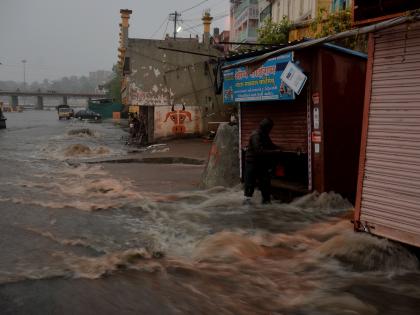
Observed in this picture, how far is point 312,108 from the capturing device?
336 inches

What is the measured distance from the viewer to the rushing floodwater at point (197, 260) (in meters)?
4.70

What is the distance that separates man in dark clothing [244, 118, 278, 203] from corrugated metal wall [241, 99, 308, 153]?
1.42 ft

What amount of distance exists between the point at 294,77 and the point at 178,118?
15308mm

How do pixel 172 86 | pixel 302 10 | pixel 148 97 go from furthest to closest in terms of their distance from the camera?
pixel 302 10, pixel 172 86, pixel 148 97

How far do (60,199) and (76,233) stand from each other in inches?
125

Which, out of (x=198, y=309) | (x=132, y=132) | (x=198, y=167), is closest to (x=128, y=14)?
(x=132, y=132)

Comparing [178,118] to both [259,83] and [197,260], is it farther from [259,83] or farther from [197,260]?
[197,260]

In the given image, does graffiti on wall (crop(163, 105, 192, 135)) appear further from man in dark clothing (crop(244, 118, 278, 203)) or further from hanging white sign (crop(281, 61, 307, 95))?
hanging white sign (crop(281, 61, 307, 95))

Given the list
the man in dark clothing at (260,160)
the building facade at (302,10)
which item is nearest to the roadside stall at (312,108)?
the man in dark clothing at (260,160)

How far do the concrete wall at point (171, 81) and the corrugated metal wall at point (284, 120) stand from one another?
1304 cm

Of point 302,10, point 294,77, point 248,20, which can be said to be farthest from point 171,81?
point 248,20

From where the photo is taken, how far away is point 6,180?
509 inches

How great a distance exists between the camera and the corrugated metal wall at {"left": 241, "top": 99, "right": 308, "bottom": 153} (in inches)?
353

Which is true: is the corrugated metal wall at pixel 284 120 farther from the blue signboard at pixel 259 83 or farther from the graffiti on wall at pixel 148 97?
the graffiti on wall at pixel 148 97
